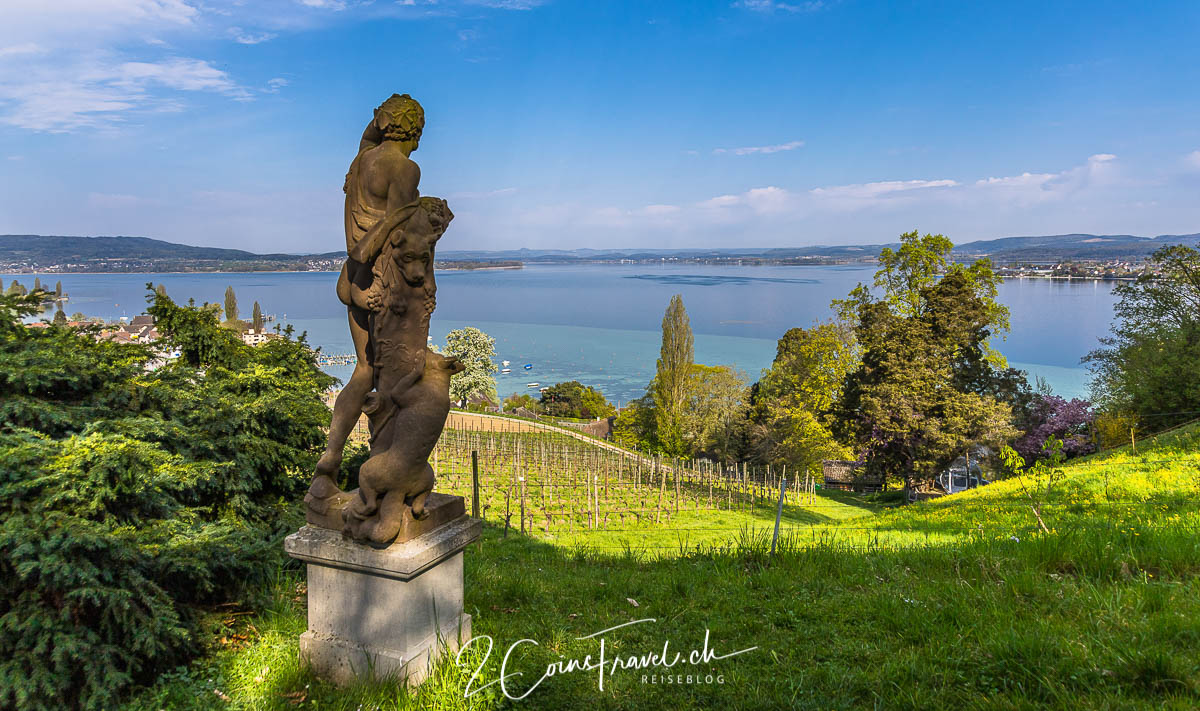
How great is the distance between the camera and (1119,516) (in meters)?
7.43

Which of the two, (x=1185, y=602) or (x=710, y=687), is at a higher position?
(x=1185, y=602)

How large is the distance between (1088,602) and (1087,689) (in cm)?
136

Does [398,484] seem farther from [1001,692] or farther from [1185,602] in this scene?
[1185,602]

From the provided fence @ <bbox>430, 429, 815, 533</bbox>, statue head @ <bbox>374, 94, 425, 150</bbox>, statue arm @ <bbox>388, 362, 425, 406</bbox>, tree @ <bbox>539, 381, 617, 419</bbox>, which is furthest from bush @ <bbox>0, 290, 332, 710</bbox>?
tree @ <bbox>539, 381, 617, 419</bbox>

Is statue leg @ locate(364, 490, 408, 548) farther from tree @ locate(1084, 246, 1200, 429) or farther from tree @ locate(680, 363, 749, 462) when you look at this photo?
tree @ locate(680, 363, 749, 462)

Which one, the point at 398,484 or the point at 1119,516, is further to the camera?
the point at 1119,516

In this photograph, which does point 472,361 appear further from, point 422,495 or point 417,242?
point 417,242

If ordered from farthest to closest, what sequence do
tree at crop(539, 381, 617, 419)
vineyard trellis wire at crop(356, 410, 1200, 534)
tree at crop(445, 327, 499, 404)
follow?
1. tree at crop(539, 381, 617, 419)
2. tree at crop(445, 327, 499, 404)
3. vineyard trellis wire at crop(356, 410, 1200, 534)

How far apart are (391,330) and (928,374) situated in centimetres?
2009

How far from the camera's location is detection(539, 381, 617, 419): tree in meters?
56.5

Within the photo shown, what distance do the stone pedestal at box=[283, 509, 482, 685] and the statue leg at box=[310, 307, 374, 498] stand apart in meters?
0.29

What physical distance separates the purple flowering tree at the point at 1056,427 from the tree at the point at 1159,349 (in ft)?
3.58

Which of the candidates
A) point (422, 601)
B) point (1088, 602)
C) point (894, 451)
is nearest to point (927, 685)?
point (1088, 602)

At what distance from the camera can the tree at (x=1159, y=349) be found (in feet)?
68.0
